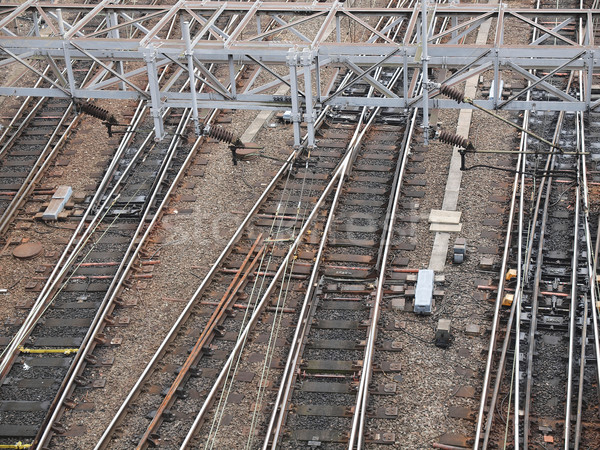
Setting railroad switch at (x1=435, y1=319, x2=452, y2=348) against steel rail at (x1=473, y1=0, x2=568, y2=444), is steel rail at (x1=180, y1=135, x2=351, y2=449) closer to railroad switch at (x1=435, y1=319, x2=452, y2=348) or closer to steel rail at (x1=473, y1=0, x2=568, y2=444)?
railroad switch at (x1=435, y1=319, x2=452, y2=348)

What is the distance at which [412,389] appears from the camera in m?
14.2

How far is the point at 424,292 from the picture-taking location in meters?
15.8

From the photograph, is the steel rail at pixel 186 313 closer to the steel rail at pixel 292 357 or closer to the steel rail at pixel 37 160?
the steel rail at pixel 292 357

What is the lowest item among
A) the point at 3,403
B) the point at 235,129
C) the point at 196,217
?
the point at 3,403

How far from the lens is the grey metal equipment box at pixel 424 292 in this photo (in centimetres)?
1559

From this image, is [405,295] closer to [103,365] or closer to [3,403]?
[103,365]

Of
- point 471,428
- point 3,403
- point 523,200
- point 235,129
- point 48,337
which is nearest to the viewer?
point 471,428

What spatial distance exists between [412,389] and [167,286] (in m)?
4.90


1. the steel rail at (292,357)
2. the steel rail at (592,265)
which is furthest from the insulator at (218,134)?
the steel rail at (592,265)

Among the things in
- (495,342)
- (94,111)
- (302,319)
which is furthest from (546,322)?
(94,111)

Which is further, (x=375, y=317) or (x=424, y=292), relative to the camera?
(x=424, y=292)

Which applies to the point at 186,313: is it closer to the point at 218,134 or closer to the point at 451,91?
the point at 218,134

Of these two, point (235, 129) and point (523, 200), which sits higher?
point (235, 129)

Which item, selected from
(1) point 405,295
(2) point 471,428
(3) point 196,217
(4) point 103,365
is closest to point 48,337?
(4) point 103,365
